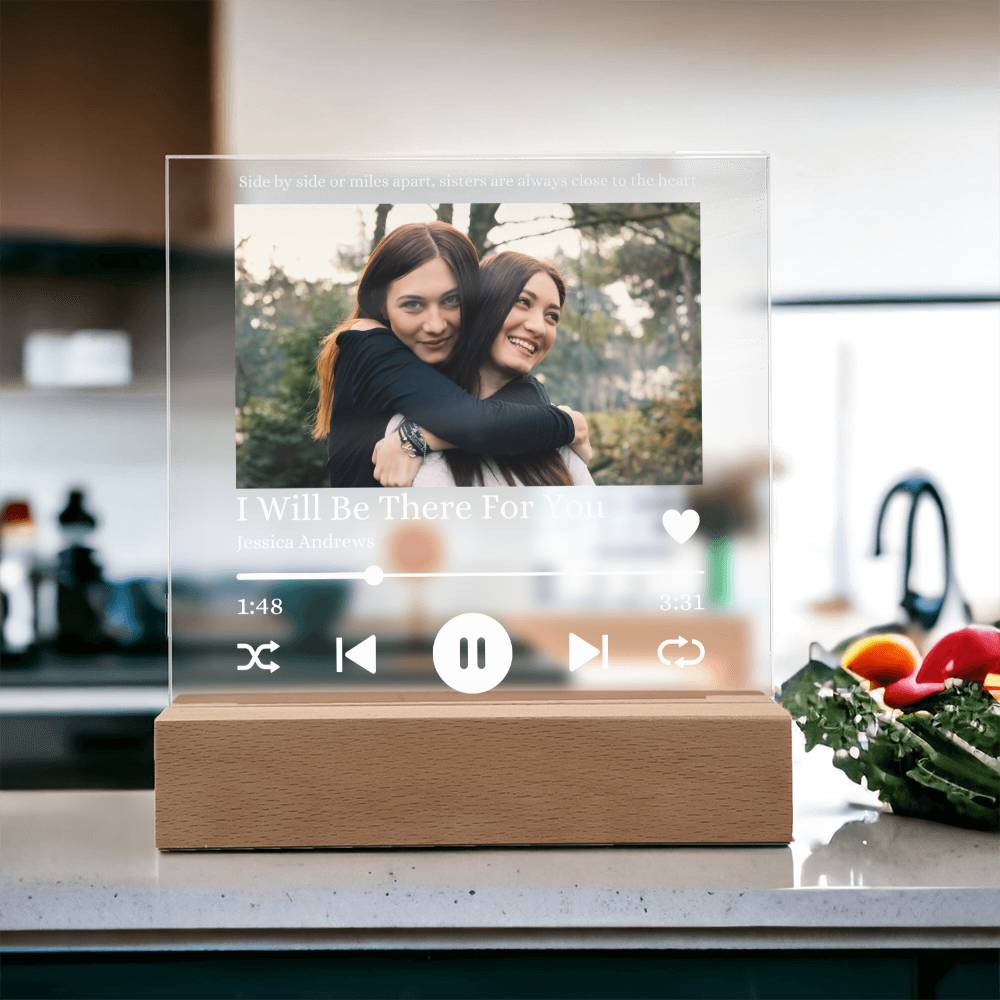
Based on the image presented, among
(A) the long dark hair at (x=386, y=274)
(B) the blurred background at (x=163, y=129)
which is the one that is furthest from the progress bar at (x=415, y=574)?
(B) the blurred background at (x=163, y=129)

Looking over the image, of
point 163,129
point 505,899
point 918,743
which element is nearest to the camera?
point 505,899

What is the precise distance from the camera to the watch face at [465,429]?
0.80 m

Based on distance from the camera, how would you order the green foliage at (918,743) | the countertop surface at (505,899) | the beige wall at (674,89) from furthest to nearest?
the beige wall at (674,89)
the green foliage at (918,743)
the countertop surface at (505,899)

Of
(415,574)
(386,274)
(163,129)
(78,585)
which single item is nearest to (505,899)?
(415,574)

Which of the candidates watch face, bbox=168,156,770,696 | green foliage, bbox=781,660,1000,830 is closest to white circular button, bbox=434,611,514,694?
watch face, bbox=168,156,770,696

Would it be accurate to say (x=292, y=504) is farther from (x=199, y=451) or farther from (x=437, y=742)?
(x=437, y=742)

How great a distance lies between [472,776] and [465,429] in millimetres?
251

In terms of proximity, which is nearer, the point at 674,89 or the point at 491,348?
the point at 491,348

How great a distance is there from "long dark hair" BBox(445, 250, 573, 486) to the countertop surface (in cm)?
27

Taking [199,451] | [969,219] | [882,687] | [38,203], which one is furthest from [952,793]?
[38,203]

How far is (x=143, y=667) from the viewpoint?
1.19m

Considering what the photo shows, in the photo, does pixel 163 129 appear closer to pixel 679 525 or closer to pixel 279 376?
pixel 279 376

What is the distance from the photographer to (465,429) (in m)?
0.80
